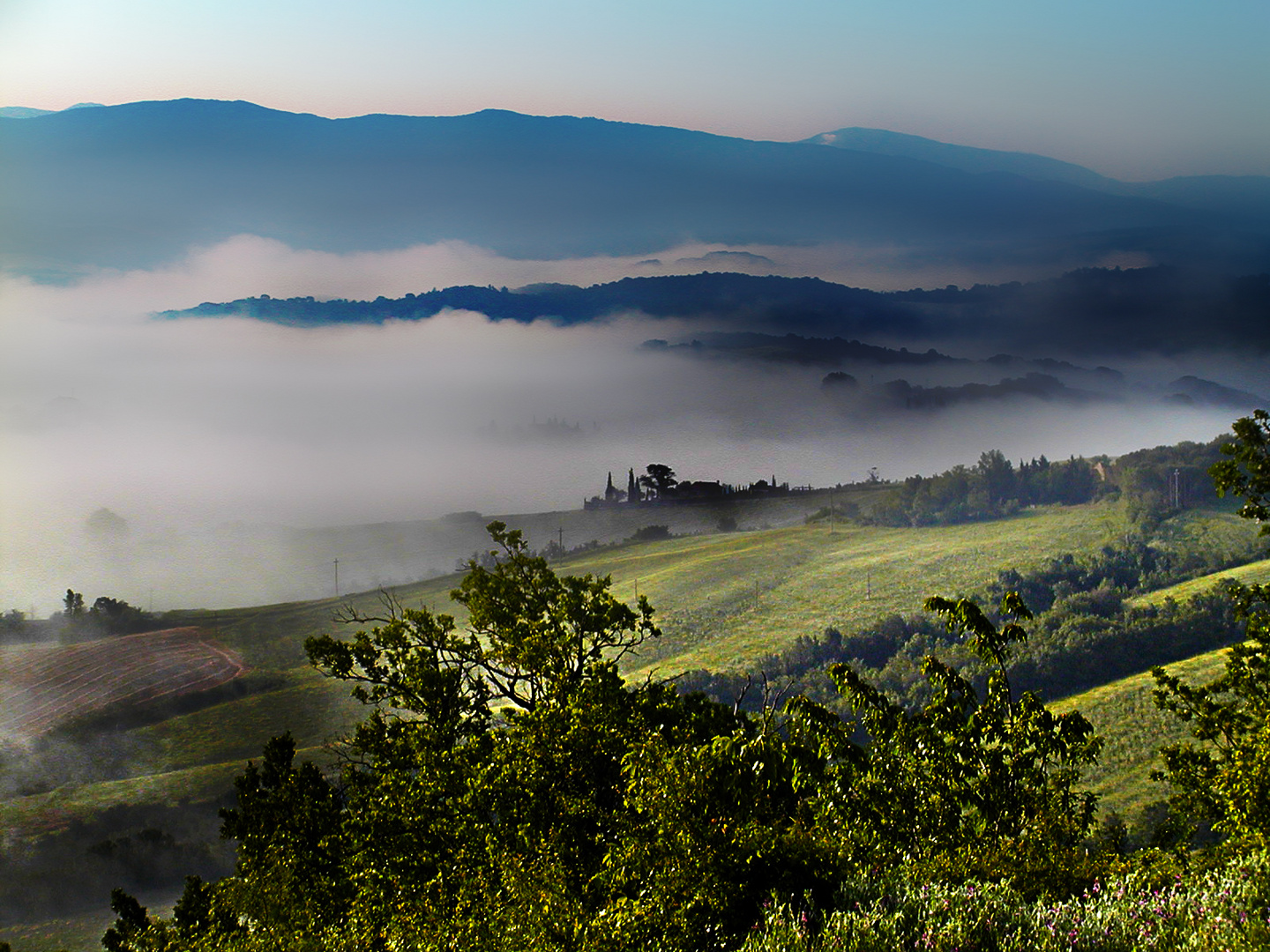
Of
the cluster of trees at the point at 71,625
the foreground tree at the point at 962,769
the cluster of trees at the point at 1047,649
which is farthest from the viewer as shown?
the cluster of trees at the point at 71,625

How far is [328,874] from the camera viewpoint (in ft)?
103

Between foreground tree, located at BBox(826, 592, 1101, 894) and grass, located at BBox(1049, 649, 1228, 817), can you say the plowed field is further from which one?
foreground tree, located at BBox(826, 592, 1101, 894)

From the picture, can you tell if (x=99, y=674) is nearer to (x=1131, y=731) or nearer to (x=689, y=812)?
(x=1131, y=731)

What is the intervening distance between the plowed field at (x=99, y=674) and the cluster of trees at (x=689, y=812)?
15506 centimetres

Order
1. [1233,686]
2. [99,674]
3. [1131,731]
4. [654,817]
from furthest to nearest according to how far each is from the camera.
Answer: [99,674] < [1131,731] < [1233,686] < [654,817]

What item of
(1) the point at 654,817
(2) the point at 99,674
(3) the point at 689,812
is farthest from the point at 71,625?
(3) the point at 689,812

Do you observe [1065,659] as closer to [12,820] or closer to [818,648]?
[818,648]

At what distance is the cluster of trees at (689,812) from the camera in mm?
14352

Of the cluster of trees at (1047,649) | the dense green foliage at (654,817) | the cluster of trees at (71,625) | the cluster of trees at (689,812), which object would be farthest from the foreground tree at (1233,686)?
the cluster of trees at (71,625)

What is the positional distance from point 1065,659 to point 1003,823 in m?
171

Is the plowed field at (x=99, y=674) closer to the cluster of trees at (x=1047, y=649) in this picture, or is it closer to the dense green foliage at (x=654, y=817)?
the cluster of trees at (x=1047, y=649)

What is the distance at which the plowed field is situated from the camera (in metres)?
168

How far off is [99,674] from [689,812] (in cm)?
18742

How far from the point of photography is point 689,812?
49.6ft
